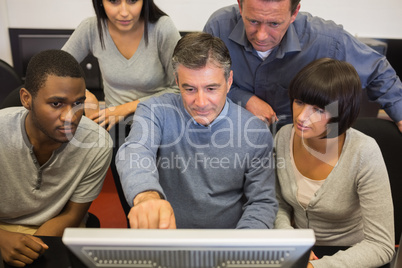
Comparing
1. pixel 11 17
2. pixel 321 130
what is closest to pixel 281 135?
pixel 321 130

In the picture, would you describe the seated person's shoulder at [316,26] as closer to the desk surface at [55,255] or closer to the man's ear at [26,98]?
the desk surface at [55,255]

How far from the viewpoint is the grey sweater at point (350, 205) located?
1.17m

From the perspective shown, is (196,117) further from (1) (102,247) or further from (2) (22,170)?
(1) (102,247)

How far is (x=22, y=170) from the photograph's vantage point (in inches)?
54.2

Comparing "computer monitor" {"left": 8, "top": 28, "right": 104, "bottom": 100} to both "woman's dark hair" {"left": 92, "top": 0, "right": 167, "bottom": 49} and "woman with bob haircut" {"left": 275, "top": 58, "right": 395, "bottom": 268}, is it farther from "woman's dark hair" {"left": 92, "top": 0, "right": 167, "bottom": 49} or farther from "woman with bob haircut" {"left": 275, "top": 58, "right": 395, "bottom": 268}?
"woman with bob haircut" {"left": 275, "top": 58, "right": 395, "bottom": 268}

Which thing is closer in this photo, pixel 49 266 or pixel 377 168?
pixel 49 266

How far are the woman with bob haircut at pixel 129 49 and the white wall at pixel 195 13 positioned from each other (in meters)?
1.33

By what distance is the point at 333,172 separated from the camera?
130 centimetres

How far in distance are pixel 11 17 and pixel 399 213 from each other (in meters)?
3.05

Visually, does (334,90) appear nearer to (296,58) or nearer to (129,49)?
(296,58)

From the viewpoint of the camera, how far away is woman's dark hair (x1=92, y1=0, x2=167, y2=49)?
181 cm

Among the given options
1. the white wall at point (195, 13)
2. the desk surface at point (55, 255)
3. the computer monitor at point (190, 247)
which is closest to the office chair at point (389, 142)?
the desk surface at point (55, 255)

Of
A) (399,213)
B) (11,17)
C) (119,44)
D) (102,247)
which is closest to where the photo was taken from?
(102,247)

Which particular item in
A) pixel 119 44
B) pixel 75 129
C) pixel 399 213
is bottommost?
pixel 399 213
